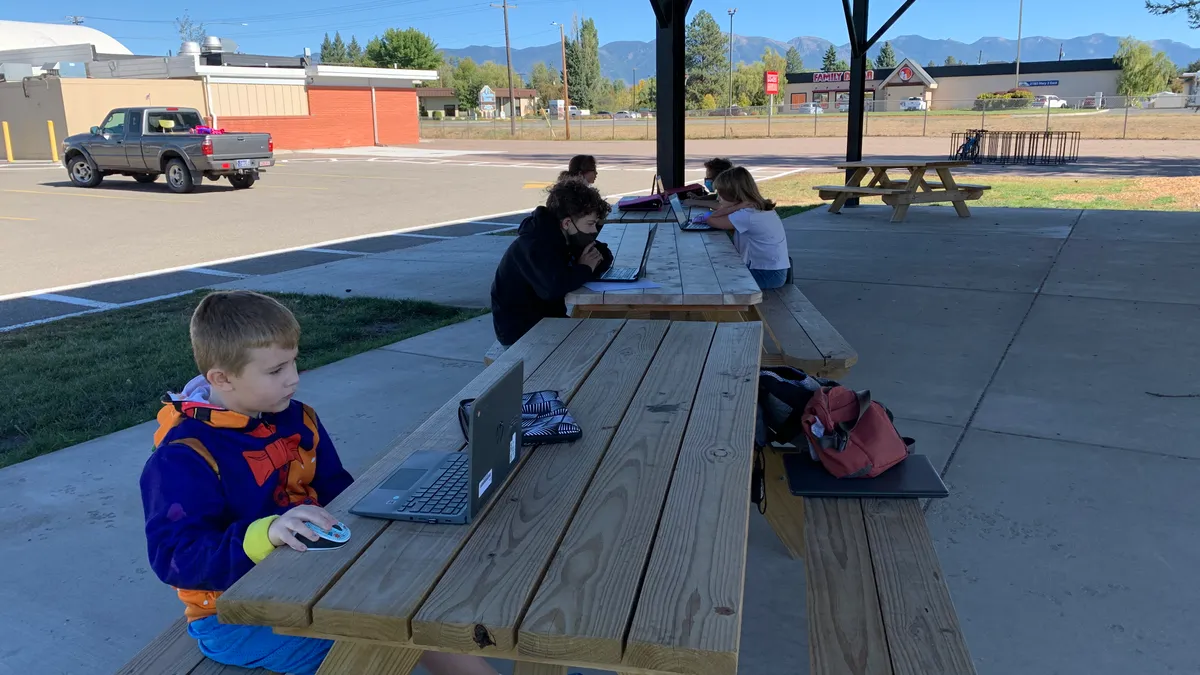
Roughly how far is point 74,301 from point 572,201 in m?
6.10

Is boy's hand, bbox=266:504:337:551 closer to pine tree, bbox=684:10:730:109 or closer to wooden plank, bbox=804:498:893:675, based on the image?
wooden plank, bbox=804:498:893:675

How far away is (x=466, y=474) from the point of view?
5.98ft

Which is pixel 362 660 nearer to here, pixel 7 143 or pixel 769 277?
pixel 769 277

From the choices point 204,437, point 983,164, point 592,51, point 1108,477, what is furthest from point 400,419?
point 592,51

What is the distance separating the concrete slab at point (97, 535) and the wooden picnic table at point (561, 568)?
1326 millimetres

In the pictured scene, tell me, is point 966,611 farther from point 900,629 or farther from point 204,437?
point 204,437

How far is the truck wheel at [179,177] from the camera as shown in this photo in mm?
17688

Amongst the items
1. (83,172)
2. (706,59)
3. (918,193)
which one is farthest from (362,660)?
(706,59)

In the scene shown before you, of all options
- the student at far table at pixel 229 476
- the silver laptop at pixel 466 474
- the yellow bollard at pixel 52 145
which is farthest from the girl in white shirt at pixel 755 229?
the yellow bollard at pixel 52 145

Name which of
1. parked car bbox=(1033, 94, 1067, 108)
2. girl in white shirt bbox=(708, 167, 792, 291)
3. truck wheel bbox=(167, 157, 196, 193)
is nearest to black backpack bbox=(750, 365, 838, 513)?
girl in white shirt bbox=(708, 167, 792, 291)

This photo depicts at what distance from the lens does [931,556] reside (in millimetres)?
2225

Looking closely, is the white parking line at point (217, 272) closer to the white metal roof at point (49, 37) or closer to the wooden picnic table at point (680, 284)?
the wooden picnic table at point (680, 284)

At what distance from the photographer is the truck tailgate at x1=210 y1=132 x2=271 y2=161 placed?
57.3ft

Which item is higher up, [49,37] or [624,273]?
[49,37]
